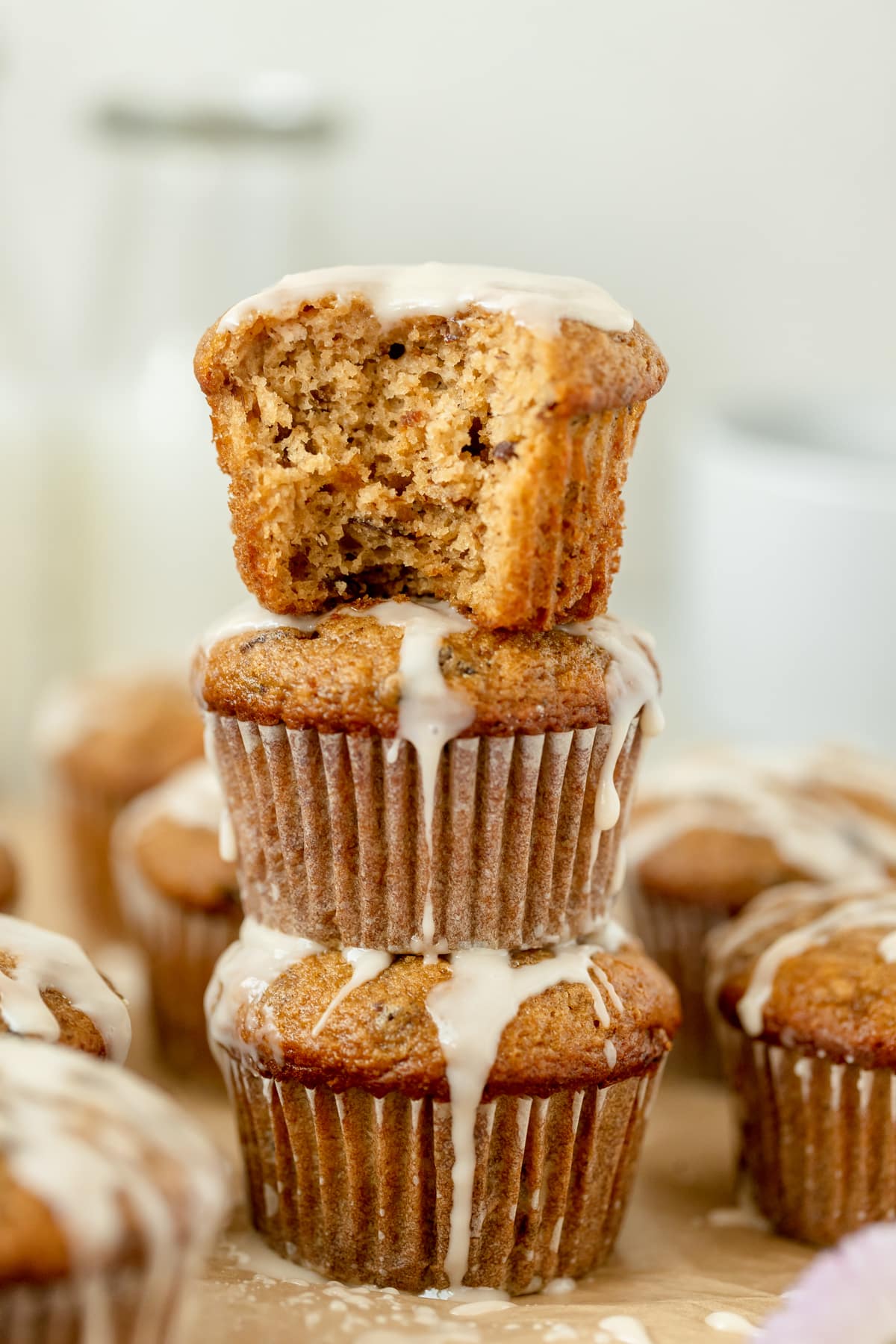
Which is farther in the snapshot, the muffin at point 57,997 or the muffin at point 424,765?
the muffin at point 424,765

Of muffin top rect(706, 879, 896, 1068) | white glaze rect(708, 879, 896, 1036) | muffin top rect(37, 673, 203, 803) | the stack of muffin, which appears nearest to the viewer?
the stack of muffin

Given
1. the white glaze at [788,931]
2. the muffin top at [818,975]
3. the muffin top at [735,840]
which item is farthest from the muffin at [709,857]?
the muffin top at [818,975]

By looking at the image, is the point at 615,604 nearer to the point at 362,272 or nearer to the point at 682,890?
the point at 682,890

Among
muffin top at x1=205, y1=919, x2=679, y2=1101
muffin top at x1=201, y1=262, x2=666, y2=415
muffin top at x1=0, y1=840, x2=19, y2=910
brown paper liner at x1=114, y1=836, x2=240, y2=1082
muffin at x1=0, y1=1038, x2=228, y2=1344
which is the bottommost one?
brown paper liner at x1=114, y1=836, x2=240, y2=1082

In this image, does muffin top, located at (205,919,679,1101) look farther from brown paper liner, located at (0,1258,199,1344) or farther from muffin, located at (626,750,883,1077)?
muffin, located at (626,750,883,1077)

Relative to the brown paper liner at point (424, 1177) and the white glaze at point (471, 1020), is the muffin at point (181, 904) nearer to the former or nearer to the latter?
the brown paper liner at point (424, 1177)

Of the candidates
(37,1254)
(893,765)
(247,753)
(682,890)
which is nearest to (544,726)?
(247,753)

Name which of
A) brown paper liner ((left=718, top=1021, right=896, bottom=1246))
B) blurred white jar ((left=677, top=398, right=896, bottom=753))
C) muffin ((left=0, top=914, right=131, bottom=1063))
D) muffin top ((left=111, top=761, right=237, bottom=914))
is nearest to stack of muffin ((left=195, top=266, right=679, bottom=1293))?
muffin ((left=0, top=914, right=131, bottom=1063))
